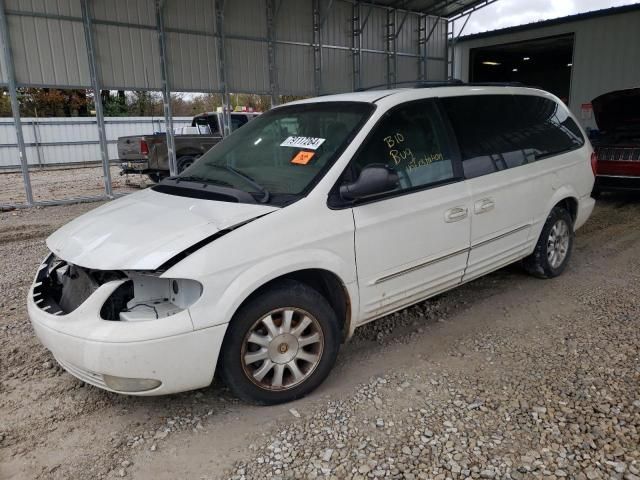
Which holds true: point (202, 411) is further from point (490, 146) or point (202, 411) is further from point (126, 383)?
point (490, 146)

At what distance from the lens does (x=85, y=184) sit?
1474 centimetres

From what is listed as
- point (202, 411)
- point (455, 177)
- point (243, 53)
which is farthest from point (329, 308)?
point (243, 53)

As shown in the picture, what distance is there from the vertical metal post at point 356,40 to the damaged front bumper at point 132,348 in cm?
1419

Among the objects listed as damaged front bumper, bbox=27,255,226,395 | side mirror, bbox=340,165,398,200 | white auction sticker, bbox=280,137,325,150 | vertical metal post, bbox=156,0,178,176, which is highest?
vertical metal post, bbox=156,0,178,176

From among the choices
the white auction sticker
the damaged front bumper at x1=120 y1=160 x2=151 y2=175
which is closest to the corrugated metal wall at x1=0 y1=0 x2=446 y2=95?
the damaged front bumper at x1=120 y1=160 x2=151 y2=175

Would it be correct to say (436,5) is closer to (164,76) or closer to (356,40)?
(356,40)

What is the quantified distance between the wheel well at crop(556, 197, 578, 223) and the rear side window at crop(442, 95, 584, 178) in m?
0.49

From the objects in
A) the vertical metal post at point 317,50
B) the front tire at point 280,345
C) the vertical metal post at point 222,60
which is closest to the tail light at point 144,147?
the vertical metal post at point 222,60

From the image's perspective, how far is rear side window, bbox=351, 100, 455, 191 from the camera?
3.25 metres

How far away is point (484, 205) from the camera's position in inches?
149

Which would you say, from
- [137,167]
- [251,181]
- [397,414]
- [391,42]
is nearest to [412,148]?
[251,181]

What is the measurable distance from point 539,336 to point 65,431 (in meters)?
3.17

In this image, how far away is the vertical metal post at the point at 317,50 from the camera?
14391 mm

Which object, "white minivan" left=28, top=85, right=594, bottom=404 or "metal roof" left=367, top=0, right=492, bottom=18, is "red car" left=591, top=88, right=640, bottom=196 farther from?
"metal roof" left=367, top=0, right=492, bottom=18
